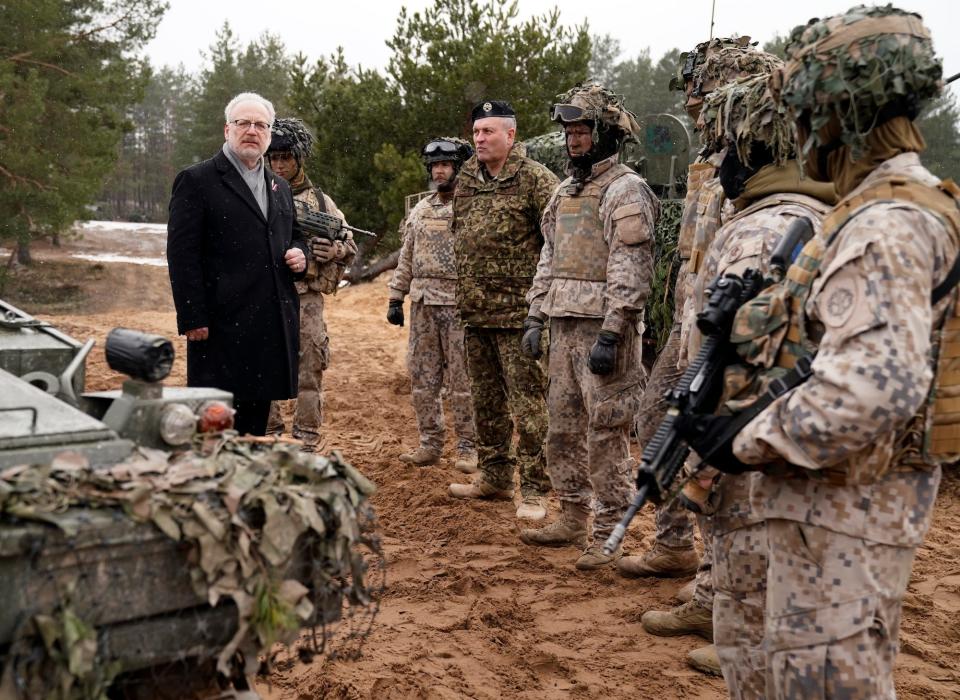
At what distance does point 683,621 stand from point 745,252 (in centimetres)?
188

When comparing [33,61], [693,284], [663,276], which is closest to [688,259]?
[693,284]

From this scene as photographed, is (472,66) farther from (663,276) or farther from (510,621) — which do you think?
(510,621)

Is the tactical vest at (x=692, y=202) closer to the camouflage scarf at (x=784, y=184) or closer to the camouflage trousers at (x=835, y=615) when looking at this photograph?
the camouflage scarf at (x=784, y=184)

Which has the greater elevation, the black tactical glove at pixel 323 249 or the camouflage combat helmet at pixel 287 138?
the camouflage combat helmet at pixel 287 138

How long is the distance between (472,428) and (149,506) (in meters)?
5.36

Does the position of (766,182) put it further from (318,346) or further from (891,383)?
(318,346)

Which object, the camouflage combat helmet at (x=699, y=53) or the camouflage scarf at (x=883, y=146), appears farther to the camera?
the camouflage combat helmet at (x=699, y=53)

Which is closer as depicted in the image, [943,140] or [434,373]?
[434,373]

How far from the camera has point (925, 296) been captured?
2.23 m

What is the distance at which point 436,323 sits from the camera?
7410mm

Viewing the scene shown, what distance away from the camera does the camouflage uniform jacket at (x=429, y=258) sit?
733cm

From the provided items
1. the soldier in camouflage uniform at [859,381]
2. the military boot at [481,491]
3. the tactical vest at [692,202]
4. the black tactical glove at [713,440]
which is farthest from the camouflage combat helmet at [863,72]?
the military boot at [481,491]

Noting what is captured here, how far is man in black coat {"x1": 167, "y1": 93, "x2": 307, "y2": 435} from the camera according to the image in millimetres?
4676

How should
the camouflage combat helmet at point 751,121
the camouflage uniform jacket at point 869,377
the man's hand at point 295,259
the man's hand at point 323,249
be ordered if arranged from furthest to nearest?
1. the man's hand at point 323,249
2. the man's hand at point 295,259
3. the camouflage combat helmet at point 751,121
4. the camouflage uniform jacket at point 869,377
